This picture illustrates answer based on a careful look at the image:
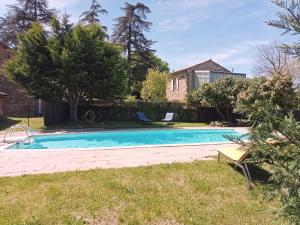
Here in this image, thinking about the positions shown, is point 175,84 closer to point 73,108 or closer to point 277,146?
point 73,108

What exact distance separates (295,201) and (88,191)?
4210 mm

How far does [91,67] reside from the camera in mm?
20703

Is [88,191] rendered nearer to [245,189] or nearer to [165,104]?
[245,189]

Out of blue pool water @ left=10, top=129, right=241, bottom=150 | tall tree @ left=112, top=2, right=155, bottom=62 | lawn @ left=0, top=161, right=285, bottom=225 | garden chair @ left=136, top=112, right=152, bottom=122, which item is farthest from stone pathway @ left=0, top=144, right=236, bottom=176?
tall tree @ left=112, top=2, right=155, bottom=62

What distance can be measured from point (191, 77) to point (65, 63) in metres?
17.1

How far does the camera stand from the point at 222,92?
2362cm

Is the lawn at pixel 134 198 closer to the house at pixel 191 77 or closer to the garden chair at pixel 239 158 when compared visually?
the garden chair at pixel 239 158

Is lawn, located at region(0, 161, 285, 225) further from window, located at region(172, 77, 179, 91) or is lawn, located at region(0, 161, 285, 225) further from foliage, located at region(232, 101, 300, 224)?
window, located at region(172, 77, 179, 91)

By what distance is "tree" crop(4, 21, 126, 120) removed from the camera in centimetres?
A: 2025

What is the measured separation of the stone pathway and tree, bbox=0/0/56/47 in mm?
31337

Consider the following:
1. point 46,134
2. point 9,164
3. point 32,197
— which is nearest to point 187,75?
point 46,134

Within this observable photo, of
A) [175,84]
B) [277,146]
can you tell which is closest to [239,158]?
[277,146]

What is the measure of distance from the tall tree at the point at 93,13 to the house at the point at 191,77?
1500cm

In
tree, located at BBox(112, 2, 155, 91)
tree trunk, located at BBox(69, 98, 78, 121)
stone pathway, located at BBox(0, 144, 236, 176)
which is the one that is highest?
tree, located at BBox(112, 2, 155, 91)
